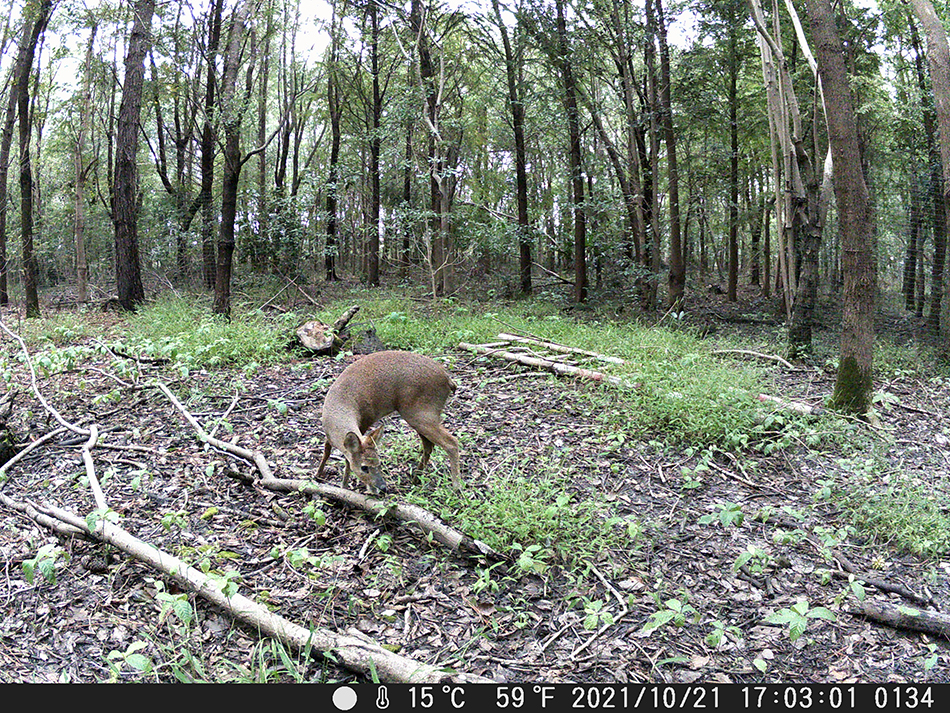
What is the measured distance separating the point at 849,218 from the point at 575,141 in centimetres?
764

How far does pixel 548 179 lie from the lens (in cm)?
2223

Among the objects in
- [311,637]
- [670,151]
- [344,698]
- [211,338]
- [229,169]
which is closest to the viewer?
[344,698]

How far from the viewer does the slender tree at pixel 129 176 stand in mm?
10828

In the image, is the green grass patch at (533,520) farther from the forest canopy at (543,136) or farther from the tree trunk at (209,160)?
the tree trunk at (209,160)

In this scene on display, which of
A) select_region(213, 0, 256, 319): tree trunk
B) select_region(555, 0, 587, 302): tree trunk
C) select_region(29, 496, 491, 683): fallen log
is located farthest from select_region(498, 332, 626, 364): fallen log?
select_region(555, 0, 587, 302): tree trunk

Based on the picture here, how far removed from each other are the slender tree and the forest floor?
6.12 metres

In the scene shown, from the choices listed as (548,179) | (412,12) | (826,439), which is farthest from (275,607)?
(548,179)

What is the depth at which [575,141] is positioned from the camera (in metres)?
12.5

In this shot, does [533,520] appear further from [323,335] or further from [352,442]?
[323,335]

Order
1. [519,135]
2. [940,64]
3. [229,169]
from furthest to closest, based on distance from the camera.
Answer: [519,135] → [229,169] → [940,64]

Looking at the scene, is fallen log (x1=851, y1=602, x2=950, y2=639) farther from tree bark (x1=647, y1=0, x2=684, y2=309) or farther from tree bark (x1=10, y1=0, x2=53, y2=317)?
tree bark (x1=10, y1=0, x2=53, y2=317)

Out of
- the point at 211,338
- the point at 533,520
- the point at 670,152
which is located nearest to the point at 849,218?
the point at 533,520

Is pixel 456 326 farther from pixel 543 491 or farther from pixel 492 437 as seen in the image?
pixel 543 491

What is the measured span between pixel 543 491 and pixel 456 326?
4.75m
